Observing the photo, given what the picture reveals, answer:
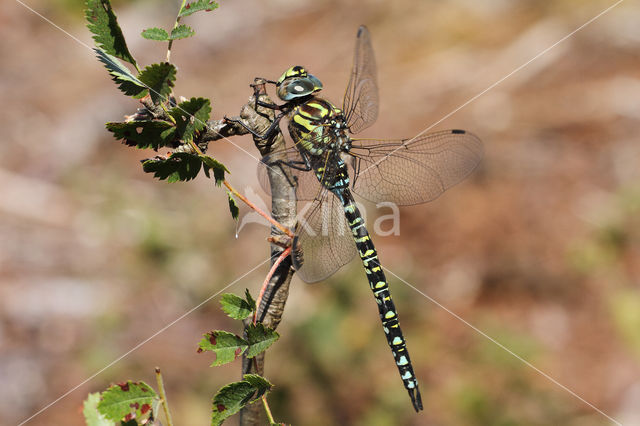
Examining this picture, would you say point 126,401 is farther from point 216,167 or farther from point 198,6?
point 198,6

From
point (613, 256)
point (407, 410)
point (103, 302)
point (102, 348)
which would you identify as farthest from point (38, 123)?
point (613, 256)

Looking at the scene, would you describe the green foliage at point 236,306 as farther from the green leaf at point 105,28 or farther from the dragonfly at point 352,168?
the green leaf at point 105,28

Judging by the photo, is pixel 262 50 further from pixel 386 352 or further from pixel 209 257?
pixel 386 352

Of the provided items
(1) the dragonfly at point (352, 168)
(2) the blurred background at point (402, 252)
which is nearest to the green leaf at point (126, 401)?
(1) the dragonfly at point (352, 168)

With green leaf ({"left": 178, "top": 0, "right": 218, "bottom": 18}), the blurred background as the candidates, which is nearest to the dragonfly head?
green leaf ({"left": 178, "top": 0, "right": 218, "bottom": 18})

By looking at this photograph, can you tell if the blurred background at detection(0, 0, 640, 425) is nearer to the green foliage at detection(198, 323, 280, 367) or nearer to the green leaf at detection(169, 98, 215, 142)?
the green foliage at detection(198, 323, 280, 367)

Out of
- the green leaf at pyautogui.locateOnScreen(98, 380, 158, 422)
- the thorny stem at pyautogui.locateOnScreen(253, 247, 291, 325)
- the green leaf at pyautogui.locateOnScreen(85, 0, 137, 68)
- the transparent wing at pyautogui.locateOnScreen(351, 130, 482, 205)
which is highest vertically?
the transparent wing at pyautogui.locateOnScreen(351, 130, 482, 205)
